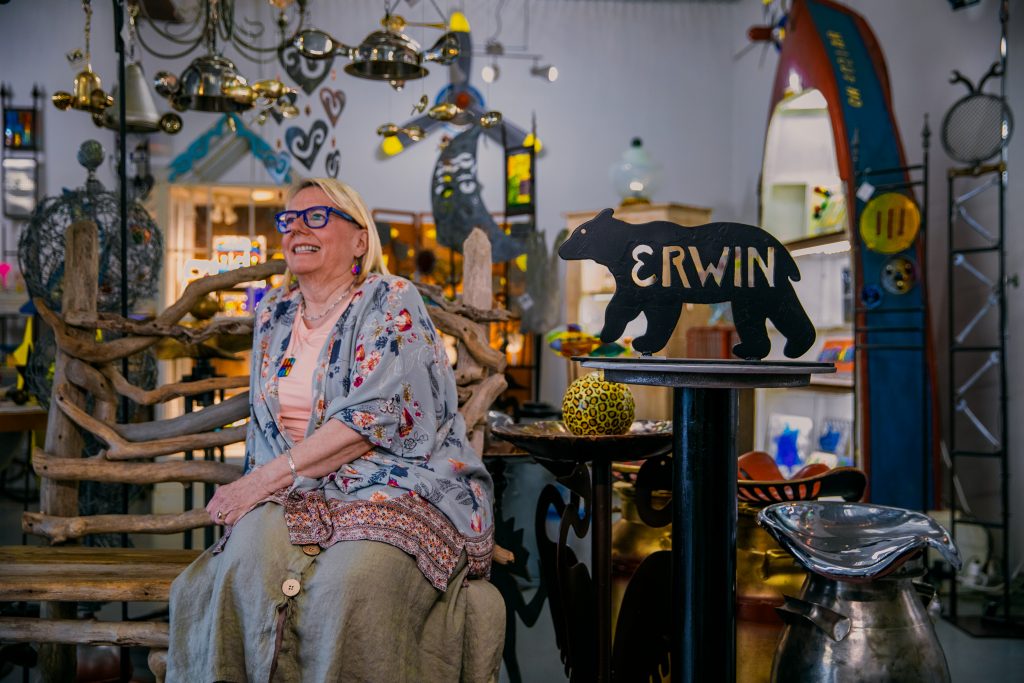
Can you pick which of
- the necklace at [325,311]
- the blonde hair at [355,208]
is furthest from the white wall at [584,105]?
the necklace at [325,311]

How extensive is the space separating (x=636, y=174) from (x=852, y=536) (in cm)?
673

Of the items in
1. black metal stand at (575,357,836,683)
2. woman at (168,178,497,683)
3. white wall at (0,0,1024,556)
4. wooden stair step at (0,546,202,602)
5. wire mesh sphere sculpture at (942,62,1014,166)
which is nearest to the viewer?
black metal stand at (575,357,836,683)

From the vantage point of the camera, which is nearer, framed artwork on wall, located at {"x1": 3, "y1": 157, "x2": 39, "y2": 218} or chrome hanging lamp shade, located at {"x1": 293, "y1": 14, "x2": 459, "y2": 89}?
chrome hanging lamp shade, located at {"x1": 293, "y1": 14, "x2": 459, "y2": 89}

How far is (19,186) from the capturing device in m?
8.87

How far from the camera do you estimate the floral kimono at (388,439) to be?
7.61 feet

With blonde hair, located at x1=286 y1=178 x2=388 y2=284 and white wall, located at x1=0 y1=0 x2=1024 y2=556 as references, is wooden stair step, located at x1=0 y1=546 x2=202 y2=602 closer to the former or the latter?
blonde hair, located at x1=286 y1=178 x2=388 y2=284

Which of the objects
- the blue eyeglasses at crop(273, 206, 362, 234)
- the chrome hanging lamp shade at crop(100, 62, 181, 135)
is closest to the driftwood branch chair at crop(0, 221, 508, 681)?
the blue eyeglasses at crop(273, 206, 362, 234)

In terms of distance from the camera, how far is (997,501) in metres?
5.32

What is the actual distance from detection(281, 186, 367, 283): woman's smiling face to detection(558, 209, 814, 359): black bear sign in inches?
33.0

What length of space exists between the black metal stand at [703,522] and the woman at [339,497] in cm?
59

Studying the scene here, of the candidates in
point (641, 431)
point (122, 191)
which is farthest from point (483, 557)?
point (122, 191)

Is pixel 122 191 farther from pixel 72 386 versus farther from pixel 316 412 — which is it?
pixel 316 412

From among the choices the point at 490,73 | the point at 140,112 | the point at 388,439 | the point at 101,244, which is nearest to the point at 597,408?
the point at 388,439

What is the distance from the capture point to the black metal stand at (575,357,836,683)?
206 centimetres
